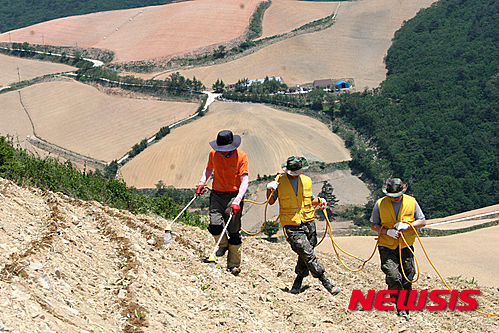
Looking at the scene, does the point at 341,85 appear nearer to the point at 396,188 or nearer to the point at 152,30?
the point at 152,30

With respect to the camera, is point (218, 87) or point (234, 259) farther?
point (218, 87)

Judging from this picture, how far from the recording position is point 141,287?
650 cm

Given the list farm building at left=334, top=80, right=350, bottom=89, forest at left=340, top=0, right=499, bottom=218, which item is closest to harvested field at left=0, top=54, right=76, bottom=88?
farm building at left=334, top=80, right=350, bottom=89

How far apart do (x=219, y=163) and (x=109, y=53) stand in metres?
109

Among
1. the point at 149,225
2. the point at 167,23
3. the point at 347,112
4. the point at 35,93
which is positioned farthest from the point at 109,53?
the point at 149,225

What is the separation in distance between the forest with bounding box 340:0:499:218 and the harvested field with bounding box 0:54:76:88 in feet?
194

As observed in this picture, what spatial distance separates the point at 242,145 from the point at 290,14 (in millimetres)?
70779

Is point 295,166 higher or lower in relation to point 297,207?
higher

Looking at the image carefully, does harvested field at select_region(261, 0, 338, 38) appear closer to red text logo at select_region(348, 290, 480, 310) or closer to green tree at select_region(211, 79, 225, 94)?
green tree at select_region(211, 79, 225, 94)

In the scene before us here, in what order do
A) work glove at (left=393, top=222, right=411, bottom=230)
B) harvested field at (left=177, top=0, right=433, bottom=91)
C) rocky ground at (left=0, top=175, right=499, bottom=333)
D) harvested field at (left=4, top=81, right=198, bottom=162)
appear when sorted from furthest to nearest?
harvested field at (left=177, top=0, right=433, bottom=91) → harvested field at (left=4, top=81, right=198, bottom=162) → work glove at (left=393, top=222, right=411, bottom=230) → rocky ground at (left=0, top=175, right=499, bottom=333)

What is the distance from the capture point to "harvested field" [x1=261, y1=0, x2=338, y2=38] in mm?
116075

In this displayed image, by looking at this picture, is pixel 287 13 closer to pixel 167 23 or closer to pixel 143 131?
pixel 167 23

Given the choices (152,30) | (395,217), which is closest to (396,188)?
(395,217)

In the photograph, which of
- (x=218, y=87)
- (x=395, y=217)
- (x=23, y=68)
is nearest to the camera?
(x=395, y=217)
